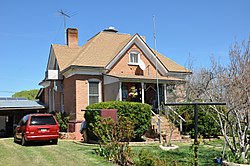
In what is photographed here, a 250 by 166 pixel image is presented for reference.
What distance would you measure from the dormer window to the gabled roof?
933 mm

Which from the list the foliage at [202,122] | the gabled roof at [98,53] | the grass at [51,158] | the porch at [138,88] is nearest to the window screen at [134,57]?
the gabled roof at [98,53]

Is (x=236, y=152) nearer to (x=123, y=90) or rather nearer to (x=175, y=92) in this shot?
(x=175, y=92)

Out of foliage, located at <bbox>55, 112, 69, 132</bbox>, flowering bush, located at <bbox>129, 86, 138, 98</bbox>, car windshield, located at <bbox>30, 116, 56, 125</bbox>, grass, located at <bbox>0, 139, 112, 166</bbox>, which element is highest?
flowering bush, located at <bbox>129, 86, 138, 98</bbox>

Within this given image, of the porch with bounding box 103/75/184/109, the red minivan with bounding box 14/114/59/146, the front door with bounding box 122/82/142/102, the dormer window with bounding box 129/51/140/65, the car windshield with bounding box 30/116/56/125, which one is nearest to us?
the red minivan with bounding box 14/114/59/146

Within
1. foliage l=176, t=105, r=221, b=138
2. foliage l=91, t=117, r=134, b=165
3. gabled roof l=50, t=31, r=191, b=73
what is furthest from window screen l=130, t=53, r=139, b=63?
foliage l=91, t=117, r=134, b=165

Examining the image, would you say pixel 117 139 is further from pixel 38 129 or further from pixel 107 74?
pixel 107 74

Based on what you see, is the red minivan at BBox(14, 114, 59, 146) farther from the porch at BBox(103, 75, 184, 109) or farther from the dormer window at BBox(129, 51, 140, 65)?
the dormer window at BBox(129, 51, 140, 65)

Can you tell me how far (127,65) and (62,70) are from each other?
505 centimetres

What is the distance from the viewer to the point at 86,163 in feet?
36.1

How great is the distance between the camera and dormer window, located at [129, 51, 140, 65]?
2469 centimetres

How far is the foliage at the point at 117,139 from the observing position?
1102 cm

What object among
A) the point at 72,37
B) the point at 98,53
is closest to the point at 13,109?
the point at 72,37

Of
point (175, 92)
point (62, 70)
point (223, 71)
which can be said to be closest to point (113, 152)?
point (223, 71)

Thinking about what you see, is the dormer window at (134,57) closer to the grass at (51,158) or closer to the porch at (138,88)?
the porch at (138,88)
